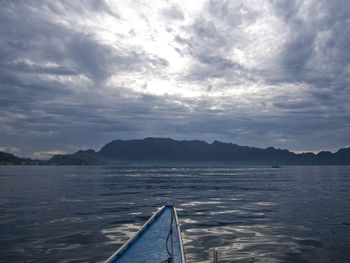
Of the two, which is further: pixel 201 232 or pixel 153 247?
pixel 201 232

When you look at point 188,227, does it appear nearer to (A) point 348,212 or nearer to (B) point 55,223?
(B) point 55,223

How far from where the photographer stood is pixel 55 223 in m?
15.7

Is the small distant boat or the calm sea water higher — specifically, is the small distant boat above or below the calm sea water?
above

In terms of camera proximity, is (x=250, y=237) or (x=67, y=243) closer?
(x=67, y=243)

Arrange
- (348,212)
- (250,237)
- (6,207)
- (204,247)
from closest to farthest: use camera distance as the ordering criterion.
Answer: (204,247) → (250,237) → (348,212) → (6,207)

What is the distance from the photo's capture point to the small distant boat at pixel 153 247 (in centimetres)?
765

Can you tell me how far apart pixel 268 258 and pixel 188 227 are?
18.0 feet

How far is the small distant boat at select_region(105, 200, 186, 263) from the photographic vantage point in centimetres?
765

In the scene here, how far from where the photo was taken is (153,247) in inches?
348

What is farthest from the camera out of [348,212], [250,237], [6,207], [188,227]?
[6,207]

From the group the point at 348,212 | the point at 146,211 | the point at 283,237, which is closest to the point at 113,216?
the point at 146,211

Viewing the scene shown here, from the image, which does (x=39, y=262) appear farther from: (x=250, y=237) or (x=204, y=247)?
(x=250, y=237)

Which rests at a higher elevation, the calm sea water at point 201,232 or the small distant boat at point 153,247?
the small distant boat at point 153,247

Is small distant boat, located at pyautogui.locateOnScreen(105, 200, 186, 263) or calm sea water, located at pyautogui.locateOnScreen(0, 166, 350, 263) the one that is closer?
small distant boat, located at pyautogui.locateOnScreen(105, 200, 186, 263)
